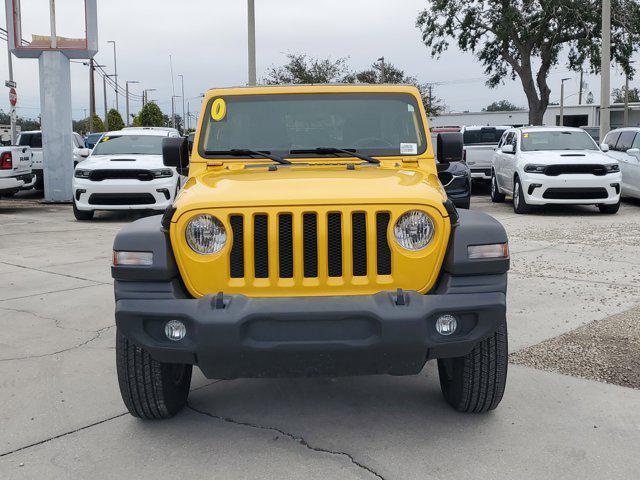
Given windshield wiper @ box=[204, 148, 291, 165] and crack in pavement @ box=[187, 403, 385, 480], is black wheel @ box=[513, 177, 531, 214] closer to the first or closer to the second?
windshield wiper @ box=[204, 148, 291, 165]

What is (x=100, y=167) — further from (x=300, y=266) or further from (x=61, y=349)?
(x=300, y=266)

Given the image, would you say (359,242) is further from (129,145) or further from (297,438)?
(129,145)

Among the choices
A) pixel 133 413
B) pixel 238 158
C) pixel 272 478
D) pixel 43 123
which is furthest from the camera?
pixel 43 123

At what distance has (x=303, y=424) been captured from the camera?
394 cm

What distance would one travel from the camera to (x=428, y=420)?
13.0 feet

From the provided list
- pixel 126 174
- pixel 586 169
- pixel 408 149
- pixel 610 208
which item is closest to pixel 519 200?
pixel 586 169

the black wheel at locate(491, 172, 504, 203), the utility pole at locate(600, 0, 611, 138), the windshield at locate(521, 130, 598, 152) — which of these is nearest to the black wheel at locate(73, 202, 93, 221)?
the windshield at locate(521, 130, 598, 152)

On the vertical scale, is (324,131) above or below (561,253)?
above

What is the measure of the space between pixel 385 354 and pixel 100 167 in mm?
11268

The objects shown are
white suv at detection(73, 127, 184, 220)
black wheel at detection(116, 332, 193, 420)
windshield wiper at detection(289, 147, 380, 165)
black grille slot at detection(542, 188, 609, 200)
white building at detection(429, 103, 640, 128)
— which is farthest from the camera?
white building at detection(429, 103, 640, 128)

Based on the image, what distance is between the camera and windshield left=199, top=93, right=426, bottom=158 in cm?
477

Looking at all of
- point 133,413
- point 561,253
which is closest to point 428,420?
point 133,413

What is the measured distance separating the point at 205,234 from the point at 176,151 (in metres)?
1.62

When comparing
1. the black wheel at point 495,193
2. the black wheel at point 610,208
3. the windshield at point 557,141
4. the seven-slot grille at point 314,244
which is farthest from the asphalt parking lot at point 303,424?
the black wheel at point 495,193
